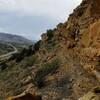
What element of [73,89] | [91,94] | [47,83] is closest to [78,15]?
[47,83]

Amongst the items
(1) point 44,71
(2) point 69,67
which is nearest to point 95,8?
(2) point 69,67

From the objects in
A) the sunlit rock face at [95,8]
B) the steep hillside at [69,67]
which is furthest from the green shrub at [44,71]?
the sunlit rock face at [95,8]

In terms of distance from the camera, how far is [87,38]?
3156 cm

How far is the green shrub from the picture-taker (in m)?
29.9

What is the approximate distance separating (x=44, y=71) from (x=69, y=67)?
312 centimetres

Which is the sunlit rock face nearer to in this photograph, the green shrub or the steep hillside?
the steep hillside

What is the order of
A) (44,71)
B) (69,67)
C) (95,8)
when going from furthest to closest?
1. (95,8)
2. (44,71)
3. (69,67)

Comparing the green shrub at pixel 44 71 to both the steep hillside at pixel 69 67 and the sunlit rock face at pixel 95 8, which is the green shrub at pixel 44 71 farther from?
the sunlit rock face at pixel 95 8

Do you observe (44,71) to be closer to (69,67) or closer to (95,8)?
(69,67)

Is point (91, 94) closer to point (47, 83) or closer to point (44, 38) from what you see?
point (47, 83)

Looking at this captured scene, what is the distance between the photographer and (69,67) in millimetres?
30031

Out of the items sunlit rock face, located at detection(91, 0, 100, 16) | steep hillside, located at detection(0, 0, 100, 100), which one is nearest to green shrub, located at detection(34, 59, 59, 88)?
steep hillside, located at detection(0, 0, 100, 100)

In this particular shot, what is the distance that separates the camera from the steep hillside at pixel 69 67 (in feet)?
85.4

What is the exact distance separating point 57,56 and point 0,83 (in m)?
7.52
